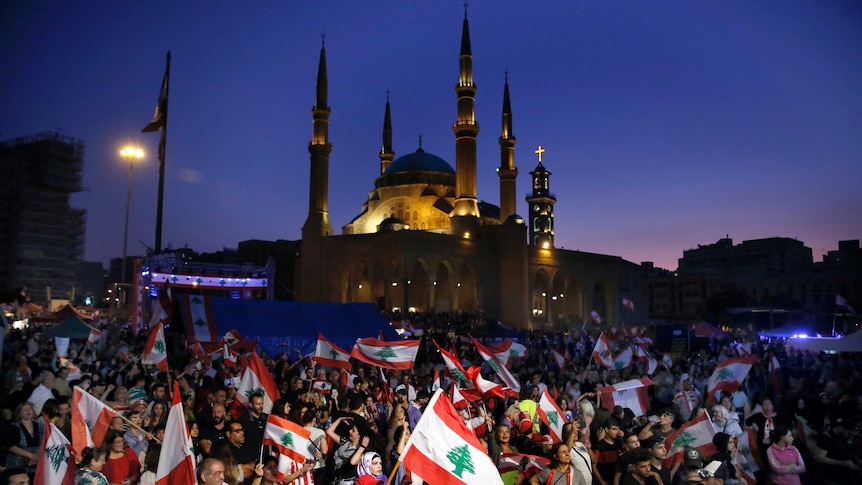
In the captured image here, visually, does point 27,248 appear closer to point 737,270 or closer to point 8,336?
point 8,336

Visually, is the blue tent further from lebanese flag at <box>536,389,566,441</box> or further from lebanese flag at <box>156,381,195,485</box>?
lebanese flag at <box>156,381,195,485</box>

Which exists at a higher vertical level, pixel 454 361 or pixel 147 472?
pixel 454 361

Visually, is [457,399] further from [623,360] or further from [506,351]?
[623,360]

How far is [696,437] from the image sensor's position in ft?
26.1

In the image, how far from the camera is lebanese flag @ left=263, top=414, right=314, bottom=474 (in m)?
6.80

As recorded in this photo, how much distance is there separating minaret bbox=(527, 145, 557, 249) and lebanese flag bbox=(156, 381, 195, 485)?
7252 centimetres

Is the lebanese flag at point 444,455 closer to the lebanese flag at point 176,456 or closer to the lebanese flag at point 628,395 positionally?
the lebanese flag at point 176,456

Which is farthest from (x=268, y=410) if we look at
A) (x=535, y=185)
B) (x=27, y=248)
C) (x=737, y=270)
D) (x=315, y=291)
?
(x=737, y=270)

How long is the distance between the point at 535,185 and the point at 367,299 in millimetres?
31911

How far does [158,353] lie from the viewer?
12.1 m

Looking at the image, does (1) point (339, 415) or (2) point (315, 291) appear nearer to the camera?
(1) point (339, 415)

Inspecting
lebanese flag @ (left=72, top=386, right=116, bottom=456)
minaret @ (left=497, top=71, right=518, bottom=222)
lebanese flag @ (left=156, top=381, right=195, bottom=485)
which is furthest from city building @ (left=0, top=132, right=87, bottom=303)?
lebanese flag @ (left=156, top=381, right=195, bottom=485)

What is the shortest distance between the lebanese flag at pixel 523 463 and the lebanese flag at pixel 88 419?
410 cm

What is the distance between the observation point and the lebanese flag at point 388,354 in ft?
42.2
